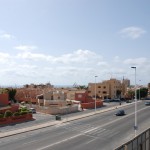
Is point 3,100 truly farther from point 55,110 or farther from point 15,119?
point 15,119

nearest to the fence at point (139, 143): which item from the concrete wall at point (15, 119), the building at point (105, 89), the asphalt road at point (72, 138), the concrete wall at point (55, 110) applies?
the asphalt road at point (72, 138)

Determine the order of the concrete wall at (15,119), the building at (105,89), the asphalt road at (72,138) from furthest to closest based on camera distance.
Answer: the building at (105,89)
the concrete wall at (15,119)
the asphalt road at (72,138)

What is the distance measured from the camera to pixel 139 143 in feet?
62.7

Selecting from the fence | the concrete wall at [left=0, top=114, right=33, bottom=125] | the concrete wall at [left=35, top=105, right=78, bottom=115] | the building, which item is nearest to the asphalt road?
the concrete wall at [left=0, top=114, right=33, bottom=125]

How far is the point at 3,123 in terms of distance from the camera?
5225 cm

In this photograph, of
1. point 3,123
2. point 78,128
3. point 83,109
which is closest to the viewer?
point 78,128

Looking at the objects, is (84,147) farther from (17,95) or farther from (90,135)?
(17,95)

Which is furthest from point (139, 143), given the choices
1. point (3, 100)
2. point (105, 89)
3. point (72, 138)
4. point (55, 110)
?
point (105, 89)

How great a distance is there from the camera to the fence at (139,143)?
16.6 meters

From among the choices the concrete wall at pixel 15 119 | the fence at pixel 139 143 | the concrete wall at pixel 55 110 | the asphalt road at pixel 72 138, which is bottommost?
the asphalt road at pixel 72 138

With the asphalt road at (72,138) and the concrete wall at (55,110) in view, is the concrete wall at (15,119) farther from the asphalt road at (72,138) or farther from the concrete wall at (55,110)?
the concrete wall at (55,110)

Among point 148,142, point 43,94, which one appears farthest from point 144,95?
point 148,142

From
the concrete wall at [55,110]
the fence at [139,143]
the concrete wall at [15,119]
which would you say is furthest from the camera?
the concrete wall at [55,110]

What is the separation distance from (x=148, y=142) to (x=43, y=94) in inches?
3218
